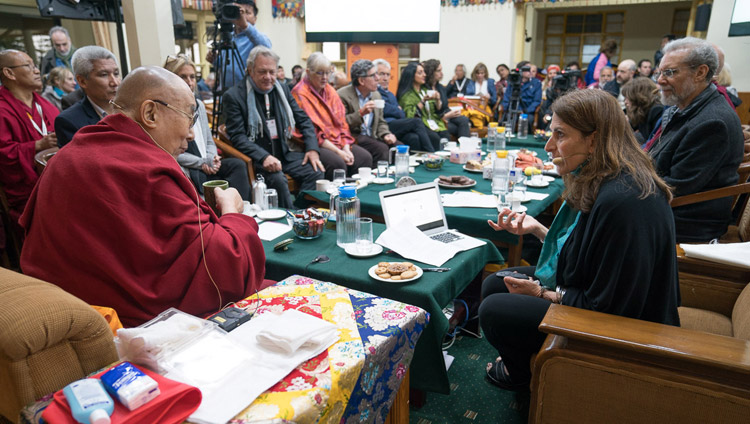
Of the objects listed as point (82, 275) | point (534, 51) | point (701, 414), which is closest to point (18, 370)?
point (82, 275)

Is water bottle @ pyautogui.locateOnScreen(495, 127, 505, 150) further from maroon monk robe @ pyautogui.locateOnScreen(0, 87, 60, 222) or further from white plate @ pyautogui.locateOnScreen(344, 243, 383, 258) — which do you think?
maroon monk robe @ pyautogui.locateOnScreen(0, 87, 60, 222)

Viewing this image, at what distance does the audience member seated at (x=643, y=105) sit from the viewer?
132 inches

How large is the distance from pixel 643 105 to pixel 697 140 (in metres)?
1.32

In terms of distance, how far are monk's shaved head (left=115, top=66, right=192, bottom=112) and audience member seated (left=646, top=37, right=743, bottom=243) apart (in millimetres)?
2284

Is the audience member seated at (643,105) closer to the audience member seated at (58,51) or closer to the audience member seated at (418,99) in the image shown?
the audience member seated at (418,99)

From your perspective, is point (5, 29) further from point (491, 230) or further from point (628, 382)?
point (628, 382)

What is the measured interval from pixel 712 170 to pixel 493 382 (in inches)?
58.7

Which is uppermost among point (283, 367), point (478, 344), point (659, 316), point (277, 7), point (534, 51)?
point (277, 7)

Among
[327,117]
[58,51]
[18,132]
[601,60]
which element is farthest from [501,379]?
[601,60]

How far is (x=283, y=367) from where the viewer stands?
0.92m

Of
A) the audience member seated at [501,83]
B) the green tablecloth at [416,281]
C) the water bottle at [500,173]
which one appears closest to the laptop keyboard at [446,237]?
the green tablecloth at [416,281]

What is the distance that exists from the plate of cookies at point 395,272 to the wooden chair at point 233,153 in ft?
6.76

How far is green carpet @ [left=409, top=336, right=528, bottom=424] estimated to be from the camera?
5.49 feet

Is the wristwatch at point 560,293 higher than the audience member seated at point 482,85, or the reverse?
the audience member seated at point 482,85
